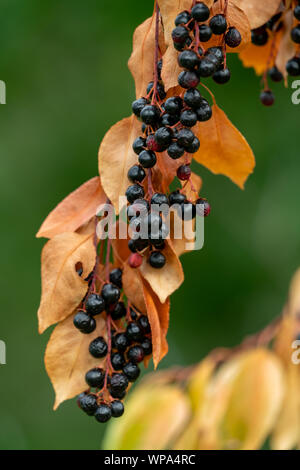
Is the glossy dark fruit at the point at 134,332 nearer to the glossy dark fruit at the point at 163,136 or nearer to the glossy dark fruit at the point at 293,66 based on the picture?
the glossy dark fruit at the point at 163,136

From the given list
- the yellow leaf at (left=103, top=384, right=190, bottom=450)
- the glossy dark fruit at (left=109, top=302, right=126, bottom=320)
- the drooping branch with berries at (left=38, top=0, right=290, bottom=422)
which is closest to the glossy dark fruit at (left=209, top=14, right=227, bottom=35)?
the drooping branch with berries at (left=38, top=0, right=290, bottom=422)

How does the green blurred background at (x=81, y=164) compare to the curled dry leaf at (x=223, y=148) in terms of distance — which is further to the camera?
the green blurred background at (x=81, y=164)

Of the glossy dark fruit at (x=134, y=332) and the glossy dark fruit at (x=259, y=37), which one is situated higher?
the glossy dark fruit at (x=259, y=37)

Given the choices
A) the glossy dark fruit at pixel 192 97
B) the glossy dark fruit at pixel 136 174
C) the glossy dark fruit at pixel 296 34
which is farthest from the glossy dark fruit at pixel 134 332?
the glossy dark fruit at pixel 296 34

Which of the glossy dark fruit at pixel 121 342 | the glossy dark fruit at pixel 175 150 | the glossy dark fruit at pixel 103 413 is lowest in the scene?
the glossy dark fruit at pixel 103 413

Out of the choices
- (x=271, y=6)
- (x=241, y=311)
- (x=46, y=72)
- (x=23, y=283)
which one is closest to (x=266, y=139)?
(x=241, y=311)

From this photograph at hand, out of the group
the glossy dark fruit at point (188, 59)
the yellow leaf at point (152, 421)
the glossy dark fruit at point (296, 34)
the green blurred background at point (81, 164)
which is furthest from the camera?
the green blurred background at point (81, 164)

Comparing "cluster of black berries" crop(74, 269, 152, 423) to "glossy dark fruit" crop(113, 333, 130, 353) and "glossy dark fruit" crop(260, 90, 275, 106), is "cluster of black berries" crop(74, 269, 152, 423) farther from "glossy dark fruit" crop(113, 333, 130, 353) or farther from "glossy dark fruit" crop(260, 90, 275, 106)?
"glossy dark fruit" crop(260, 90, 275, 106)
